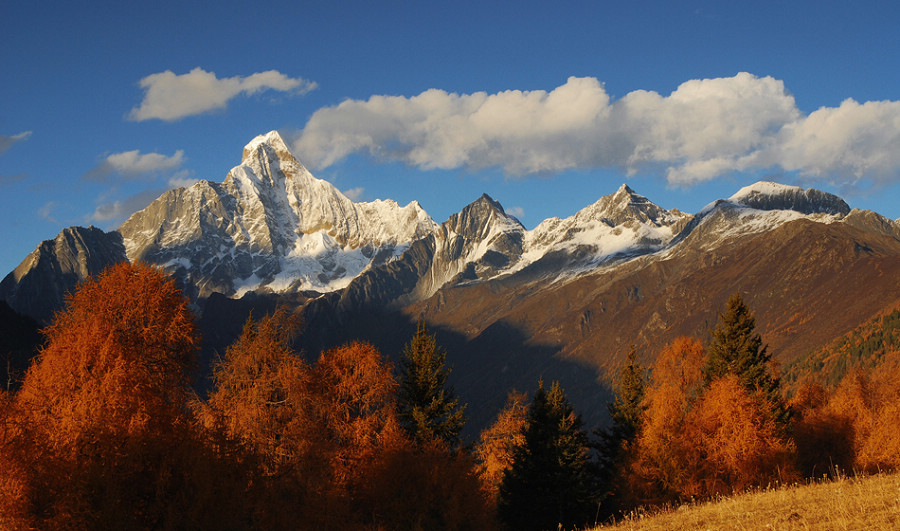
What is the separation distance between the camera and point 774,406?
178 feet

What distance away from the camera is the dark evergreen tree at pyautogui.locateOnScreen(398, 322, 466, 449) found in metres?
49.6

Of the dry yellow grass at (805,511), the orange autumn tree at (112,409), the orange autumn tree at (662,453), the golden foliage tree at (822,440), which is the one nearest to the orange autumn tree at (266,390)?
the orange autumn tree at (112,409)

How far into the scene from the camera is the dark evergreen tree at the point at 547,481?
154 ft

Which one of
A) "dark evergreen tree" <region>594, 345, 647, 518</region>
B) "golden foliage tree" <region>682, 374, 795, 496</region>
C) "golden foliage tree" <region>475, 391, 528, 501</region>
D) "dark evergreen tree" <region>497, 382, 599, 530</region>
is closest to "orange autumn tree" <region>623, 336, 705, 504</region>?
"golden foliage tree" <region>682, 374, 795, 496</region>

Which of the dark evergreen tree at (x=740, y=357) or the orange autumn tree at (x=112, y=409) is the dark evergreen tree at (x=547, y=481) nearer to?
the dark evergreen tree at (x=740, y=357)

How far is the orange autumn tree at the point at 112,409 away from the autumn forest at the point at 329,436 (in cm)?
7

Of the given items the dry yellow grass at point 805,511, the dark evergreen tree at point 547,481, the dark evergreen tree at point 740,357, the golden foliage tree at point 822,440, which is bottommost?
the golden foliage tree at point 822,440

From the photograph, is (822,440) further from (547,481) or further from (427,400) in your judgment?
(427,400)

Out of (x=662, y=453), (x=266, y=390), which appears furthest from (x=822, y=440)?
(x=266, y=390)

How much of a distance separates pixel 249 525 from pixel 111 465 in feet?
20.6

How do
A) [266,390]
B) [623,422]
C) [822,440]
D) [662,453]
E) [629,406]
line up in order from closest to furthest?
[266,390] → [662,453] → [623,422] → [629,406] → [822,440]

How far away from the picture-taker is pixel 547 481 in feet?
156

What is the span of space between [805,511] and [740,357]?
4198cm

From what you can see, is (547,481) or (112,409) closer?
(112,409)
